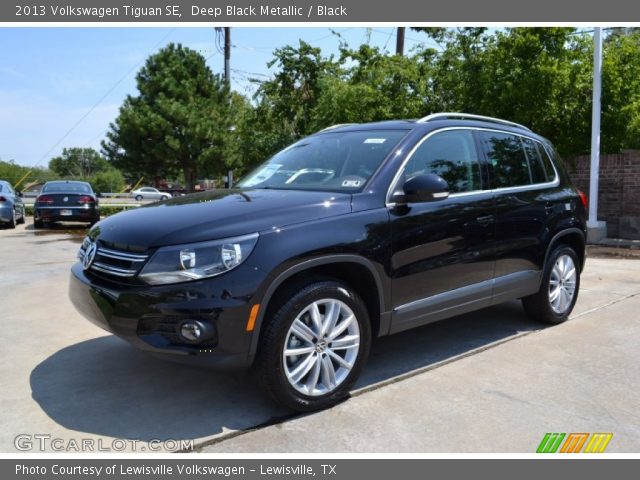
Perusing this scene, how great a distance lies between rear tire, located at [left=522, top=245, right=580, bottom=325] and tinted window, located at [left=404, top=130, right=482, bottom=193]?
1.30 meters

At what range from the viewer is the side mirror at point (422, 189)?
3.71m

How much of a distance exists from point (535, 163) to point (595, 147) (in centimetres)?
723

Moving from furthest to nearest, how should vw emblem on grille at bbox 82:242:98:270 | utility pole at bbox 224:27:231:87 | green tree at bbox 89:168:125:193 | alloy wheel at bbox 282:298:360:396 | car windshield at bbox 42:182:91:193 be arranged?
Result: 1. green tree at bbox 89:168:125:193
2. utility pole at bbox 224:27:231:87
3. car windshield at bbox 42:182:91:193
4. vw emblem on grille at bbox 82:242:98:270
5. alloy wheel at bbox 282:298:360:396

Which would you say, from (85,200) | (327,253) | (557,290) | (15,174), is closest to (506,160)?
(557,290)

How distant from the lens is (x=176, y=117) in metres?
27.2

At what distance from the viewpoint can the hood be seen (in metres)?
3.20

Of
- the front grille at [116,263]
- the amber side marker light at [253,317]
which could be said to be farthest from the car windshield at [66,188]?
the amber side marker light at [253,317]

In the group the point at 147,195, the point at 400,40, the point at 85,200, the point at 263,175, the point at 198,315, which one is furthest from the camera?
the point at 147,195

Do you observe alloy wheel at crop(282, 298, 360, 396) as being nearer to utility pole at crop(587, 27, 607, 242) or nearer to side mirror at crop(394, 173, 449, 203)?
side mirror at crop(394, 173, 449, 203)

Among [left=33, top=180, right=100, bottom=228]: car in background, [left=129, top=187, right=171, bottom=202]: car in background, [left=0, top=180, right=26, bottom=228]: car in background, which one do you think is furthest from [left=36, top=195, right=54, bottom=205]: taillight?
[left=129, top=187, right=171, bottom=202]: car in background

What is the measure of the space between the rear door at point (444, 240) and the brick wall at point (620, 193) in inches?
344

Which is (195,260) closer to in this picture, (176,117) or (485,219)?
(485,219)

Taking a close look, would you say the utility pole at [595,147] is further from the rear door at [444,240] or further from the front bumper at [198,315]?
the front bumper at [198,315]
